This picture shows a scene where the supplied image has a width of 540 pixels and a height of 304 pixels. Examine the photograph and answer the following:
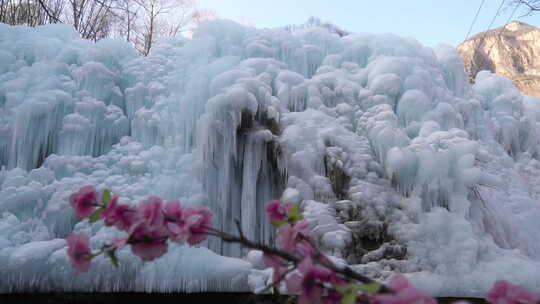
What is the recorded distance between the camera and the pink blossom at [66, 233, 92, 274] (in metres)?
0.59

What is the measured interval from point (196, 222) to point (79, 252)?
0.20 metres

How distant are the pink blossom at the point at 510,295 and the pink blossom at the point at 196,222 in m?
0.46

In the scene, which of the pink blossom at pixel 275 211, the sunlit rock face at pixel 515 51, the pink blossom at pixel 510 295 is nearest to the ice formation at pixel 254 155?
the pink blossom at pixel 275 211

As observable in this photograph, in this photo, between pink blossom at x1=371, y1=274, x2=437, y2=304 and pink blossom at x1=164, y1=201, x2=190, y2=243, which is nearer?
pink blossom at x1=371, y1=274, x2=437, y2=304

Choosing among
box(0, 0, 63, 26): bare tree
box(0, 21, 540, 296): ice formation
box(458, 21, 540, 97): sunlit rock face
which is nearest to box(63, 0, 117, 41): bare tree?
box(0, 0, 63, 26): bare tree

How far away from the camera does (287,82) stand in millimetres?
2924

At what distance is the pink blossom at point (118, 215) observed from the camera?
0.63 m

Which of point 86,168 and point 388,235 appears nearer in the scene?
point 388,235

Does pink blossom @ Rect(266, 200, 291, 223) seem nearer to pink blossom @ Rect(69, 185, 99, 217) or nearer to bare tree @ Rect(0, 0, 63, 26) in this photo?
pink blossom @ Rect(69, 185, 99, 217)

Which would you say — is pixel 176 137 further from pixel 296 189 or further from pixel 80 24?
pixel 80 24

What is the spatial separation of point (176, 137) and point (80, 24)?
9.89 metres

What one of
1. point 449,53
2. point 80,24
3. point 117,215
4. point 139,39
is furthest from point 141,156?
point 139,39

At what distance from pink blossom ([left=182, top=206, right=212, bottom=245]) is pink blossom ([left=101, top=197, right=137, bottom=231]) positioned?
102 mm

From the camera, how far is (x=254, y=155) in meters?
2.57
